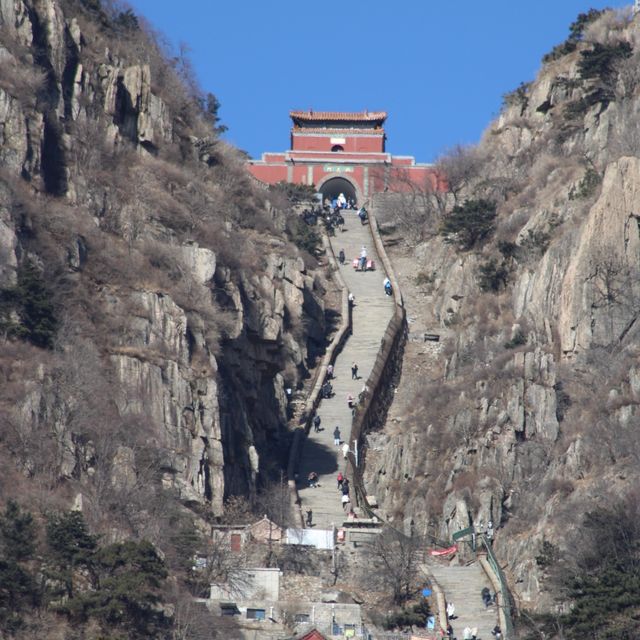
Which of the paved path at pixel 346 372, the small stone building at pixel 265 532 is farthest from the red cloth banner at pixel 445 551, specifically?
the small stone building at pixel 265 532

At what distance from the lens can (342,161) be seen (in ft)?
423

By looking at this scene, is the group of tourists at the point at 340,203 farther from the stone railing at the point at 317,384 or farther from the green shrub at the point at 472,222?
the green shrub at the point at 472,222

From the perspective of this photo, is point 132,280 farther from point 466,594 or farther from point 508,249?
point 508,249

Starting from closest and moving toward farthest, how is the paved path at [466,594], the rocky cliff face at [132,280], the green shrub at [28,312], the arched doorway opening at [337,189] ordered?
the paved path at [466,594] → the rocky cliff face at [132,280] → the green shrub at [28,312] → the arched doorway opening at [337,189]

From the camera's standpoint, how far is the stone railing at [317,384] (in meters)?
86.7

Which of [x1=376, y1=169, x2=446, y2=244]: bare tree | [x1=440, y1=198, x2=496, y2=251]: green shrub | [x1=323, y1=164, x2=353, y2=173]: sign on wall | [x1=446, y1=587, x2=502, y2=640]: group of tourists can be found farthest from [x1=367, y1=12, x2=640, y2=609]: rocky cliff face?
[x1=323, y1=164, x2=353, y2=173]: sign on wall

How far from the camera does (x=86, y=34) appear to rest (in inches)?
3922

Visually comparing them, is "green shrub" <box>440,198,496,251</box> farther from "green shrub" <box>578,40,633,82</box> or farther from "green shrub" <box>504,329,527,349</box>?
"green shrub" <box>504,329,527,349</box>

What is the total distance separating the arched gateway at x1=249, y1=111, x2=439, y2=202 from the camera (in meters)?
125

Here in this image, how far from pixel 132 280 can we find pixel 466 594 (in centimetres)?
1825

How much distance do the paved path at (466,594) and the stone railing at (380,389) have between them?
19.5 ft

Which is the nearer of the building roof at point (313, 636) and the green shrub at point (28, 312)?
the building roof at point (313, 636)

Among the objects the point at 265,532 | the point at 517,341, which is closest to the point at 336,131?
the point at 517,341

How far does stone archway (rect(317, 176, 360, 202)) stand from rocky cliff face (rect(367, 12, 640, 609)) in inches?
752
